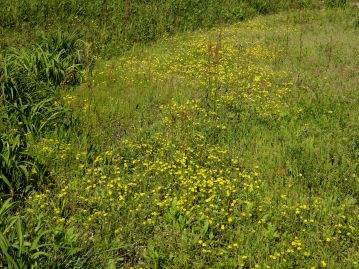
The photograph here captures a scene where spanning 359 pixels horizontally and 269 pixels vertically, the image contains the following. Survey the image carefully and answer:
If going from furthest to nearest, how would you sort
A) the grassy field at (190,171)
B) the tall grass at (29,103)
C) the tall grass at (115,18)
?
the tall grass at (115,18) → the tall grass at (29,103) → the grassy field at (190,171)

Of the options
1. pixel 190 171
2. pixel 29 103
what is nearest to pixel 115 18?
pixel 29 103

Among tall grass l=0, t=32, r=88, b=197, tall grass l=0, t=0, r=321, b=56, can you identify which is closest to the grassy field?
tall grass l=0, t=32, r=88, b=197

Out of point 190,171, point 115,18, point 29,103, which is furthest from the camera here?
point 115,18

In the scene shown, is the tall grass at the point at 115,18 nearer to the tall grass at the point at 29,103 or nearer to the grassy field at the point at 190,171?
the grassy field at the point at 190,171

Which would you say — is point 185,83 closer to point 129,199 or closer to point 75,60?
point 75,60

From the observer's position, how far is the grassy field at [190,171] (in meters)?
4.74

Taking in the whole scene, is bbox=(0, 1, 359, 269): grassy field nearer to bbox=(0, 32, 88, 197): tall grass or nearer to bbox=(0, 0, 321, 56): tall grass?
bbox=(0, 32, 88, 197): tall grass

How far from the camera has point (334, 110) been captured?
8.44 metres

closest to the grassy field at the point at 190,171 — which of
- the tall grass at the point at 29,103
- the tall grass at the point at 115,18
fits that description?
the tall grass at the point at 29,103

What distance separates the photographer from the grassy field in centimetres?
474

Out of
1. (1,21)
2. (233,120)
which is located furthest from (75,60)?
(233,120)

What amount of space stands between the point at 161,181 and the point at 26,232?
2218 mm

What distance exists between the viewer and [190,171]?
20.6 ft

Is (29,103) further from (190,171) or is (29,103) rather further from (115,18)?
(115,18)
